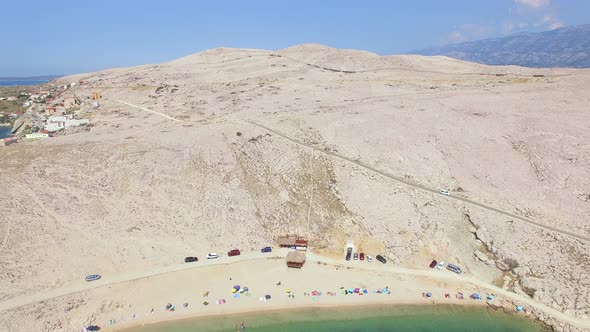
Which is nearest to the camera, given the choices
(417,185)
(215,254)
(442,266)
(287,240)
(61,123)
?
(442,266)

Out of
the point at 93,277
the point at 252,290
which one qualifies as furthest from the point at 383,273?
the point at 93,277

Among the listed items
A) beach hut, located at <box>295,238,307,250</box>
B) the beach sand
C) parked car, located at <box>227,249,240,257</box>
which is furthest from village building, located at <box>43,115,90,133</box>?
beach hut, located at <box>295,238,307,250</box>

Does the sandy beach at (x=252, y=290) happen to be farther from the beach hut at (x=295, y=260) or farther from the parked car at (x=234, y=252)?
the parked car at (x=234, y=252)

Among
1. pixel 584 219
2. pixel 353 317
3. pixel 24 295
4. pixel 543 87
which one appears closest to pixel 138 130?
pixel 24 295

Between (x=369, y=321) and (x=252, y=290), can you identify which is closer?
(x=369, y=321)

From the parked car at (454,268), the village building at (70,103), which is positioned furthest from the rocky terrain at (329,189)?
the village building at (70,103)

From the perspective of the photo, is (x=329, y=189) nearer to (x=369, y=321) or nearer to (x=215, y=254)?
(x=215, y=254)

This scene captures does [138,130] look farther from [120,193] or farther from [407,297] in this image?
[407,297]
